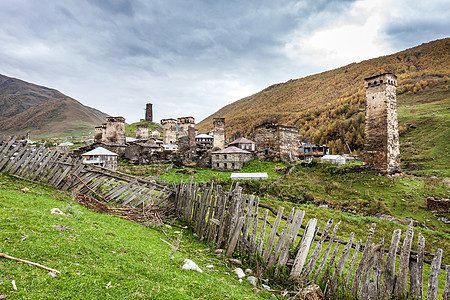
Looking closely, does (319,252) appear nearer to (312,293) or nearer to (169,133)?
(312,293)

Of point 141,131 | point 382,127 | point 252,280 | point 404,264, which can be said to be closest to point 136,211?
point 252,280

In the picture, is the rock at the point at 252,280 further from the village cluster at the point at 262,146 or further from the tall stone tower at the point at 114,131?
the tall stone tower at the point at 114,131

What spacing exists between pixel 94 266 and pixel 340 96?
335ft

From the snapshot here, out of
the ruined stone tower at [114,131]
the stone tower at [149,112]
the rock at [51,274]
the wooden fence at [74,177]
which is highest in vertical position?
the stone tower at [149,112]

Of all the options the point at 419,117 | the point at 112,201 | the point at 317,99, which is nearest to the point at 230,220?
the point at 112,201

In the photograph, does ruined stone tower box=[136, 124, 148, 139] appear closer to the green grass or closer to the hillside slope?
the green grass

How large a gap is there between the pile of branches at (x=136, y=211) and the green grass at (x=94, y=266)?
7.19 ft

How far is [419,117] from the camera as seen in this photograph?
3831 cm

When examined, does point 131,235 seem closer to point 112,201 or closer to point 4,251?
point 4,251

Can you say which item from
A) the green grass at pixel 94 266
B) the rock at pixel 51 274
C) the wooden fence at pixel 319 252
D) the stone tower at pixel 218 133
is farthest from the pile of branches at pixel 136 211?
the stone tower at pixel 218 133

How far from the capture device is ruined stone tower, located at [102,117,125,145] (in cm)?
3922

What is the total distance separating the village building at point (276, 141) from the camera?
30.0 m

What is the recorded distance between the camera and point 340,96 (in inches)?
3521

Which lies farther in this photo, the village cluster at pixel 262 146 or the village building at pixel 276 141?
the village building at pixel 276 141
